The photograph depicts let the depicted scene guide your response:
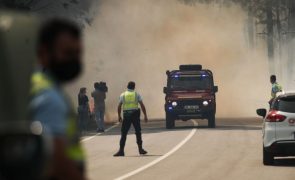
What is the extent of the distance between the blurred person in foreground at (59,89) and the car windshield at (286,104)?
14067 millimetres

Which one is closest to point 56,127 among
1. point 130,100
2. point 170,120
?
point 130,100

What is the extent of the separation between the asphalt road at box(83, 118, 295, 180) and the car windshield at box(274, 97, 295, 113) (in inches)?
42.2

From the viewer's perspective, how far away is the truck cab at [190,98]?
35531 mm

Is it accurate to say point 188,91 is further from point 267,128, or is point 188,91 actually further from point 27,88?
point 27,88

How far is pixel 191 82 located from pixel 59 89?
105 ft

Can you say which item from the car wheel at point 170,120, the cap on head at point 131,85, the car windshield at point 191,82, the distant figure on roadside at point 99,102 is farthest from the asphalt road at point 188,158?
the car windshield at point 191,82

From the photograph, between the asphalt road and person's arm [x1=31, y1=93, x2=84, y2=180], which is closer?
person's arm [x1=31, y1=93, x2=84, y2=180]

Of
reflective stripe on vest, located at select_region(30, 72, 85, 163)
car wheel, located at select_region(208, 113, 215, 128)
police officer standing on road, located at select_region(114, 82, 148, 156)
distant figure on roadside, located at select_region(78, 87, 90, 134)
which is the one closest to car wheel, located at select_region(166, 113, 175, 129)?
car wheel, located at select_region(208, 113, 215, 128)

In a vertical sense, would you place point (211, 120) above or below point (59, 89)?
below

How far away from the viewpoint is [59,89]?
4156 millimetres

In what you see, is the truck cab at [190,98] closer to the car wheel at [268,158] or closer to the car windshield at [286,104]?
the car wheel at [268,158]

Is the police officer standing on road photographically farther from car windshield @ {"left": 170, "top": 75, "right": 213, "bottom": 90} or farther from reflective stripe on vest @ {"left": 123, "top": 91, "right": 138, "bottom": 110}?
car windshield @ {"left": 170, "top": 75, "right": 213, "bottom": 90}

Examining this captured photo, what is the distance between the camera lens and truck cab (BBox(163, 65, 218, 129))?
3553 centimetres

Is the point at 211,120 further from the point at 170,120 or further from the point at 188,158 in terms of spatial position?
the point at 188,158
